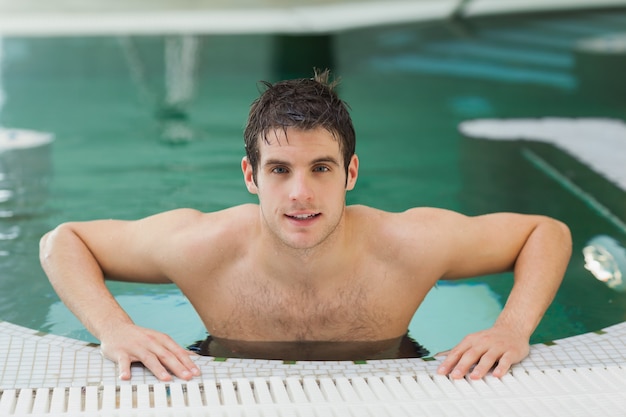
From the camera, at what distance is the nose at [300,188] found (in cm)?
241

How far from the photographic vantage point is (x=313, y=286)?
9.18ft

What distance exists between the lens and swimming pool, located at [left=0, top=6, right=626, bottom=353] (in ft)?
12.1

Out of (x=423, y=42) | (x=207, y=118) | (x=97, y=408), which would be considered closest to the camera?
(x=97, y=408)

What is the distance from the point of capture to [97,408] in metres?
2.08

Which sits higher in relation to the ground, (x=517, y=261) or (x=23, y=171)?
(x=517, y=261)

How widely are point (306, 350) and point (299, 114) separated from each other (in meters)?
0.71

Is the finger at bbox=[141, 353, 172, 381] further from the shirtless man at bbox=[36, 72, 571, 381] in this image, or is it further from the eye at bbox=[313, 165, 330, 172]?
the eye at bbox=[313, 165, 330, 172]

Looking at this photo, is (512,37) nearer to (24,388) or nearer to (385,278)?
(385,278)

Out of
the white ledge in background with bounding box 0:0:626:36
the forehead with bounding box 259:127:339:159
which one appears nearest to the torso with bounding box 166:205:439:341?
the forehead with bounding box 259:127:339:159

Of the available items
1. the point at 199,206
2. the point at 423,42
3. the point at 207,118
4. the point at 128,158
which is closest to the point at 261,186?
the point at 199,206

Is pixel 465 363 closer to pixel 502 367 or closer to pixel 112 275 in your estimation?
pixel 502 367

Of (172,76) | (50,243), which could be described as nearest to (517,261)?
(50,243)

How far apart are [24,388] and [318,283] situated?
2.97 ft

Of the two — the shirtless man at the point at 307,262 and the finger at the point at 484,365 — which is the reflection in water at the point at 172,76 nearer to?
the shirtless man at the point at 307,262
